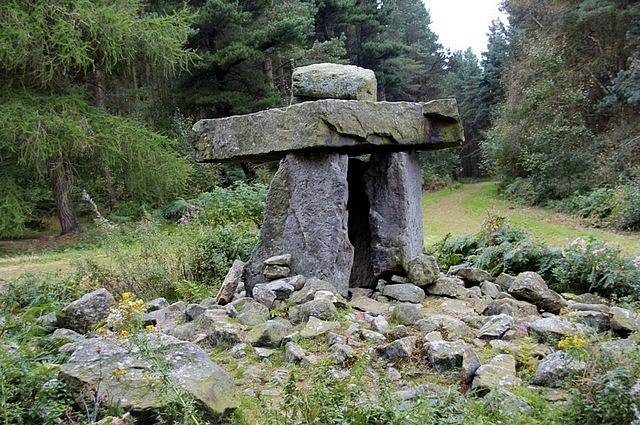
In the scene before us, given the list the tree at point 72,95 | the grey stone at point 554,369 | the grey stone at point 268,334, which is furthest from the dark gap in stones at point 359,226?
the tree at point 72,95

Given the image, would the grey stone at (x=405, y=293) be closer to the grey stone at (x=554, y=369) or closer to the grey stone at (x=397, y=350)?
the grey stone at (x=397, y=350)

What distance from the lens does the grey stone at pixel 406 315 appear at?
4926 millimetres

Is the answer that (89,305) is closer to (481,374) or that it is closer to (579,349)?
(481,374)

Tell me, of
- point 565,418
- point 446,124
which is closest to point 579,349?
point 565,418

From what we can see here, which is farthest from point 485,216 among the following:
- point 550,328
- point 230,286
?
point 550,328

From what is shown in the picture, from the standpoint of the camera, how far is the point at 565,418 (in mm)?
2906

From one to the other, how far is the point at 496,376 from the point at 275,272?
9.10 ft

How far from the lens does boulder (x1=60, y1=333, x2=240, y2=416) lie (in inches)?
117

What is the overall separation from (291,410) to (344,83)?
4.07 m

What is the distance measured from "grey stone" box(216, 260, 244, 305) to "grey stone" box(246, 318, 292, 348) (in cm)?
128

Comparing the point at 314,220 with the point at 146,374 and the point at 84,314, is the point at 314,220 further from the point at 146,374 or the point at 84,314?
the point at 146,374

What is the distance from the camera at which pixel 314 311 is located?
15.9ft

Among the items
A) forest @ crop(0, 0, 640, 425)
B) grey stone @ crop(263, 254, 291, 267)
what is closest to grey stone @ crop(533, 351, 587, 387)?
forest @ crop(0, 0, 640, 425)

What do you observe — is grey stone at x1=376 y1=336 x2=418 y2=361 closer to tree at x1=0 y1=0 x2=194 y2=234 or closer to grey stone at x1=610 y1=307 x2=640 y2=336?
grey stone at x1=610 y1=307 x2=640 y2=336
